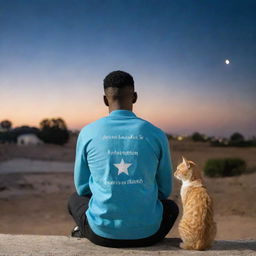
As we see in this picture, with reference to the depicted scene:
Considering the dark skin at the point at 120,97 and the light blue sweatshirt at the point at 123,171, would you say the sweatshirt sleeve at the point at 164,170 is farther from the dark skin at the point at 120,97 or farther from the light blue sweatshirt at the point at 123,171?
the dark skin at the point at 120,97

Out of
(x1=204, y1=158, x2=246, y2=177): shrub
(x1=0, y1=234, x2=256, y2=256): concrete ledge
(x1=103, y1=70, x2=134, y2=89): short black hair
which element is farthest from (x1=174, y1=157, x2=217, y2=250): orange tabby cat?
(x1=204, y1=158, x2=246, y2=177): shrub

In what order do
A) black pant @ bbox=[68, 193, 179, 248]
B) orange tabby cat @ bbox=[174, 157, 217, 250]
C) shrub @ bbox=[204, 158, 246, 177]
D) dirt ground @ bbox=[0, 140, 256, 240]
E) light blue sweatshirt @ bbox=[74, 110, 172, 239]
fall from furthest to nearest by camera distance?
shrub @ bbox=[204, 158, 246, 177]
dirt ground @ bbox=[0, 140, 256, 240]
black pant @ bbox=[68, 193, 179, 248]
orange tabby cat @ bbox=[174, 157, 217, 250]
light blue sweatshirt @ bbox=[74, 110, 172, 239]

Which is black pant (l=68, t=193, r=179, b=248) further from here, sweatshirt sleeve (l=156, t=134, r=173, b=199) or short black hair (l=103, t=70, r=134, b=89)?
short black hair (l=103, t=70, r=134, b=89)

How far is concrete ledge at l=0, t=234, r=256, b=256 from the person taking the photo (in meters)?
2.86

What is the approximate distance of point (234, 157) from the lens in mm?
19469

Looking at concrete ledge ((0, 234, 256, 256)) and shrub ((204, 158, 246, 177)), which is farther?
shrub ((204, 158, 246, 177))

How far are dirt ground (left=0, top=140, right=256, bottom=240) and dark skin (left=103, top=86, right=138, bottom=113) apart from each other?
2304 mm

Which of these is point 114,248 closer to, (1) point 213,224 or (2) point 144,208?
(2) point 144,208

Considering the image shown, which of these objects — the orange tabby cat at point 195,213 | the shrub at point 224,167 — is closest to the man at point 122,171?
the orange tabby cat at point 195,213

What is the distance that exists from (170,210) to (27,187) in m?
15.1

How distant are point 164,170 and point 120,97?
53cm

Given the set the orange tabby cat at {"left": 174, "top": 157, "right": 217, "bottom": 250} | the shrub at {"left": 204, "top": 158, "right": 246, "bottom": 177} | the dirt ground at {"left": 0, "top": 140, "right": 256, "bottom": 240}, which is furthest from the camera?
the shrub at {"left": 204, "top": 158, "right": 246, "bottom": 177}

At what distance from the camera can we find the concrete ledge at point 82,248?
286 centimetres

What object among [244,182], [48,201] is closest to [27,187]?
[48,201]
